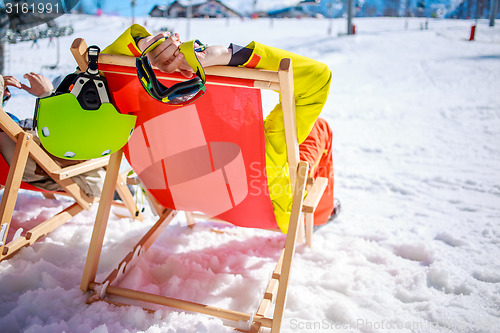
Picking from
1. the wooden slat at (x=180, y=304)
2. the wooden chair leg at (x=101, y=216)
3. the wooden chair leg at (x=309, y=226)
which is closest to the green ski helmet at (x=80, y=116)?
the wooden chair leg at (x=101, y=216)

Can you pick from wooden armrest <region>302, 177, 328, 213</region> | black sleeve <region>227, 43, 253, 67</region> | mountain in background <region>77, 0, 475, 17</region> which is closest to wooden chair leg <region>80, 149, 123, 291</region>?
black sleeve <region>227, 43, 253, 67</region>

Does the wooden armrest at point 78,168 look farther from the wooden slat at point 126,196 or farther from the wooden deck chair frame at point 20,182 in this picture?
the wooden slat at point 126,196

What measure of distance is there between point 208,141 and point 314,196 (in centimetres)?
46

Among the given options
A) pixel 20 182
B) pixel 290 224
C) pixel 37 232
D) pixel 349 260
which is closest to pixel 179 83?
pixel 290 224

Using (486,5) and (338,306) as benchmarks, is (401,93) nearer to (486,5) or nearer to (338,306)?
(486,5)

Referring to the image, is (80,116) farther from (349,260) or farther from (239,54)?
(349,260)

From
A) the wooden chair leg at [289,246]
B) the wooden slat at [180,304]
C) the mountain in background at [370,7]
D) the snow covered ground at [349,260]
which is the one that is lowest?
the snow covered ground at [349,260]

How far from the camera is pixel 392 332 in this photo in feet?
4.49

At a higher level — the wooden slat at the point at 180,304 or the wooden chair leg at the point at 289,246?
the wooden chair leg at the point at 289,246

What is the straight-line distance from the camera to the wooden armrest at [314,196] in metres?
1.34

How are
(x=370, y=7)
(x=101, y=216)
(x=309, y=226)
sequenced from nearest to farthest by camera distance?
(x=101, y=216) < (x=309, y=226) < (x=370, y=7)

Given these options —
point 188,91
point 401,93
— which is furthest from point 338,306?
point 401,93

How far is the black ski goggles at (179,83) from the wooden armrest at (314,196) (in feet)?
1.91

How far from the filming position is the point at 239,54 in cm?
109
